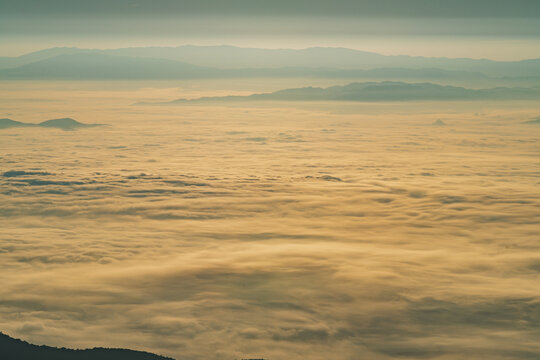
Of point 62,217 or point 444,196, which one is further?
point 444,196

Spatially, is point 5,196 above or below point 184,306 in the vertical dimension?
below

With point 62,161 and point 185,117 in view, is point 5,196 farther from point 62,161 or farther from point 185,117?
point 185,117

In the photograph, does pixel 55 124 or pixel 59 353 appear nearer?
pixel 59 353

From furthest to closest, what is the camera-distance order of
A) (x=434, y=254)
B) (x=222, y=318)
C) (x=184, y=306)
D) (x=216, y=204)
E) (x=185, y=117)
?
(x=185, y=117), (x=216, y=204), (x=434, y=254), (x=184, y=306), (x=222, y=318)

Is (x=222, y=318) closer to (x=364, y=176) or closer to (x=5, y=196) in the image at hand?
(x=5, y=196)

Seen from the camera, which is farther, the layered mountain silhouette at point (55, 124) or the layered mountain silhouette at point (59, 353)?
the layered mountain silhouette at point (55, 124)

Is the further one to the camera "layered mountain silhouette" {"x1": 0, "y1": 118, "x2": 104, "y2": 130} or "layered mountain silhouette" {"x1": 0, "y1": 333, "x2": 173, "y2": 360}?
"layered mountain silhouette" {"x1": 0, "y1": 118, "x2": 104, "y2": 130}

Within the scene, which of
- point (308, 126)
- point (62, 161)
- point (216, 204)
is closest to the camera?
point (216, 204)

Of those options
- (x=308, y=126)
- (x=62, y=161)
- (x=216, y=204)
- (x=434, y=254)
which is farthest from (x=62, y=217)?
(x=308, y=126)

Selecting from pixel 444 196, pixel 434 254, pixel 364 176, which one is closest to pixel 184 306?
pixel 434 254
